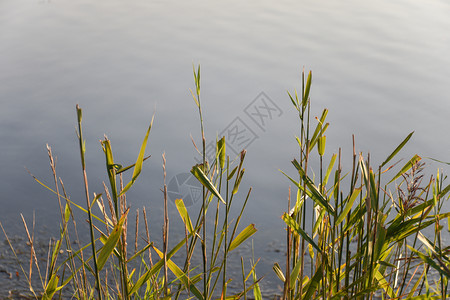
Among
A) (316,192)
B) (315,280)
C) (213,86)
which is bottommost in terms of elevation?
(213,86)

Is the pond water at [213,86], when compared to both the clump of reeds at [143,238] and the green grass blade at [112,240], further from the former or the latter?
the green grass blade at [112,240]

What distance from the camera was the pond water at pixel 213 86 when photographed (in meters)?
2.64

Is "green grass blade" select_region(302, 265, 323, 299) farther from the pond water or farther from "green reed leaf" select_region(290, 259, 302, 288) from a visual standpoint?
the pond water

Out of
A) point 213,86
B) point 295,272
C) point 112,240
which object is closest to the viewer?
point 112,240

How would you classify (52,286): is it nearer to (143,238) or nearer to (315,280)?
(143,238)

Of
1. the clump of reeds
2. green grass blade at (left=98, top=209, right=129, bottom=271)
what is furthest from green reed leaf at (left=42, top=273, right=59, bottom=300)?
green grass blade at (left=98, top=209, right=129, bottom=271)

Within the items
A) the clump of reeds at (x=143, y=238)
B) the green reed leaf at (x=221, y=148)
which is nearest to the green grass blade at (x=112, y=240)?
the clump of reeds at (x=143, y=238)

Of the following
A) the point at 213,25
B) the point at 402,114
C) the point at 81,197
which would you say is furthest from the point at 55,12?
the point at 402,114

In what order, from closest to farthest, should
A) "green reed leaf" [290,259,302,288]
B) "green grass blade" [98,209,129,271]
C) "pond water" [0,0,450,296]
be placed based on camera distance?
"green grass blade" [98,209,129,271] < "green reed leaf" [290,259,302,288] < "pond water" [0,0,450,296]

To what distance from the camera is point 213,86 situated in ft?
11.0

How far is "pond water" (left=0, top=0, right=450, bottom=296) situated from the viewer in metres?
2.64

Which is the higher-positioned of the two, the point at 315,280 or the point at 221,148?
the point at 221,148

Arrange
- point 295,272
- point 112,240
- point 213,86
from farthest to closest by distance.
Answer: point 213,86
point 295,272
point 112,240

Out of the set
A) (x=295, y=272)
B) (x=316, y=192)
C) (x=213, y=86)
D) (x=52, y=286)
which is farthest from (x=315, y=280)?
(x=213, y=86)
